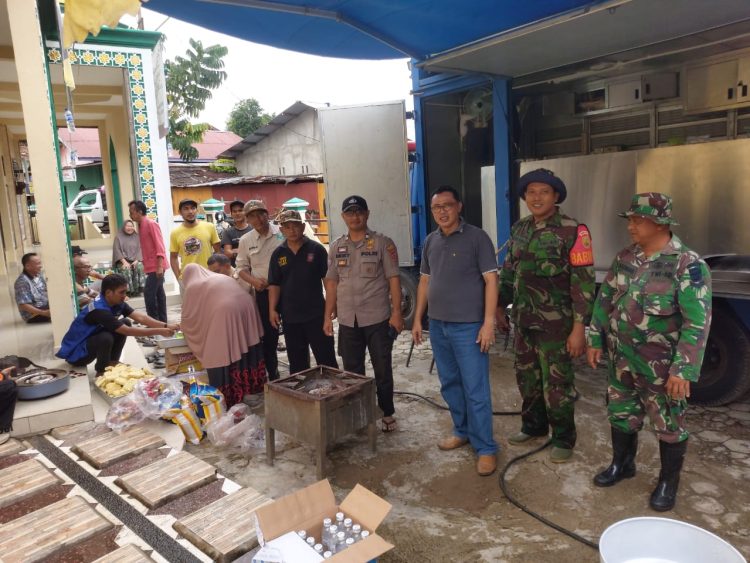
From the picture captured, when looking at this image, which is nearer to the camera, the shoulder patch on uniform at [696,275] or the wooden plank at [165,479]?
the shoulder patch on uniform at [696,275]

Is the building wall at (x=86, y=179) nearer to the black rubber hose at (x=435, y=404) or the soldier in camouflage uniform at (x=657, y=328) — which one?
the black rubber hose at (x=435, y=404)

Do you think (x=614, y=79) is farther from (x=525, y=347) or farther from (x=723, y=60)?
(x=525, y=347)

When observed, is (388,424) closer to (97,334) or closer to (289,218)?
(289,218)

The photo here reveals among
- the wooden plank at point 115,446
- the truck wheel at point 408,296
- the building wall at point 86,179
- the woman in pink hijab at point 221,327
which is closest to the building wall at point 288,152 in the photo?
the building wall at point 86,179

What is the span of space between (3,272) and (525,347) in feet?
34.3

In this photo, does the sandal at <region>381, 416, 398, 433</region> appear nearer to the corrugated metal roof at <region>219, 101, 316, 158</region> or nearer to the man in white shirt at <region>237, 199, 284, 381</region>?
the man in white shirt at <region>237, 199, 284, 381</region>

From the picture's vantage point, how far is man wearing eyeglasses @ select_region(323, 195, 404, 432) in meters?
4.14

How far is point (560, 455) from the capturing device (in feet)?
12.1

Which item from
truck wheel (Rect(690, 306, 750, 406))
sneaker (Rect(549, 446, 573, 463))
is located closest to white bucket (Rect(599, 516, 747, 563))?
sneaker (Rect(549, 446, 573, 463))

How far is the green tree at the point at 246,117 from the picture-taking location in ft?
124

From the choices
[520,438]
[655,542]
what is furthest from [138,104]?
[655,542]

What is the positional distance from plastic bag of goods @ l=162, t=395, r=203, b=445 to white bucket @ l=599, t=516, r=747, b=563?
3.18m

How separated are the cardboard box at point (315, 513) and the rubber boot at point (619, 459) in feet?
5.62

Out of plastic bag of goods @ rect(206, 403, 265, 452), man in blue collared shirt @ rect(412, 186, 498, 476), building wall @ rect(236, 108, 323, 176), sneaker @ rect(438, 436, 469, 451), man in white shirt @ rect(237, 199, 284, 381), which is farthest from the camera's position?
building wall @ rect(236, 108, 323, 176)
